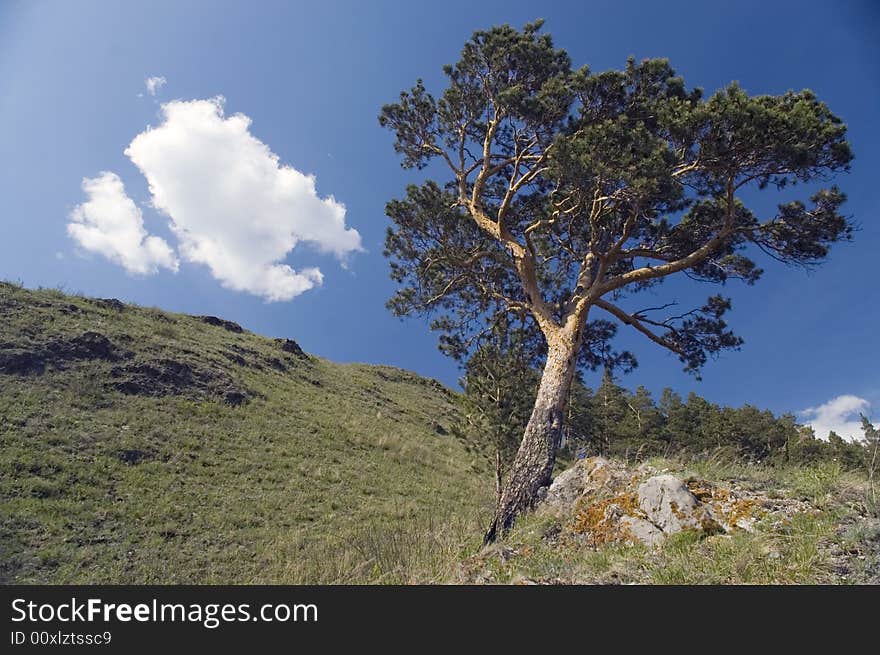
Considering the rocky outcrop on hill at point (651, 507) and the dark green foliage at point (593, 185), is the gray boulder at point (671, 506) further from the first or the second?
the dark green foliage at point (593, 185)

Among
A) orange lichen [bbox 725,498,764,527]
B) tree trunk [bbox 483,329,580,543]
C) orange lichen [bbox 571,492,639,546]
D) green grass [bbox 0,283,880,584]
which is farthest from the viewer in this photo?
tree trunk [bbox 483,329,580,543]

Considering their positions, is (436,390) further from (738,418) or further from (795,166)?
(795,166)

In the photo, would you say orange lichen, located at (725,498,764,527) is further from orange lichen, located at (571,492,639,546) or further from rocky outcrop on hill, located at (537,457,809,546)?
orange lichen, located at (571,492,639,546)

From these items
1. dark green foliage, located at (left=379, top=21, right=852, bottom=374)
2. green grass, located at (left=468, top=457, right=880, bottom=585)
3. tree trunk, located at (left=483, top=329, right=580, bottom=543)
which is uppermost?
dark green foliage, located at (left=379, top=21, right=852, bottom=374)

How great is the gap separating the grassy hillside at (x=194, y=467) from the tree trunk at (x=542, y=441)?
2.57ft

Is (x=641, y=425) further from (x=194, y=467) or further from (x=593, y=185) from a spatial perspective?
(x=194, y=467)

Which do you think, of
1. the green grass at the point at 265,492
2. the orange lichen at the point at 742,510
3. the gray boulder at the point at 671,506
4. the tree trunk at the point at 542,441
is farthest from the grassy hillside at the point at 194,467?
the orange lichen at the point at 742,510

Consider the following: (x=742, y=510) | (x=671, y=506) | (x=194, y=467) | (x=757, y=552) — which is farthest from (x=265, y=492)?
(x=757, y=552)

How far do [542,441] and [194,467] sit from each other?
44.6 ft

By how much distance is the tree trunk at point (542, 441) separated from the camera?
7816 mm

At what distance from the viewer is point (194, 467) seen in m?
16.5

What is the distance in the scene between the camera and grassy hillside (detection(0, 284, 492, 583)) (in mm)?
10047

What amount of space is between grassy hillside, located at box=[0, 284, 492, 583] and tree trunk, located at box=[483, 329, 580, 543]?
0.78 m

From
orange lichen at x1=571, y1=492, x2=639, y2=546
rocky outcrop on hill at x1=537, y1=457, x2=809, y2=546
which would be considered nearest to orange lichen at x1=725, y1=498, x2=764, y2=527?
rocky outcrop on hill at x1=537, y1=457, x2=809, y2=546
